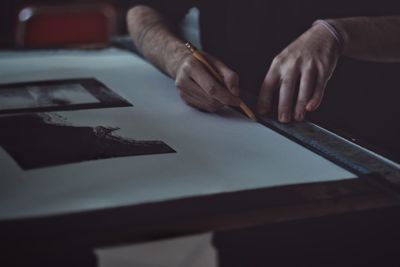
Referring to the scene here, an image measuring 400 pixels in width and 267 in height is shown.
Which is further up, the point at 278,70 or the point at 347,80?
the point at 278,70

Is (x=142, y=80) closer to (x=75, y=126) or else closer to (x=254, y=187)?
(x=75, y=126)

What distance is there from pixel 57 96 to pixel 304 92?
18.3 inches

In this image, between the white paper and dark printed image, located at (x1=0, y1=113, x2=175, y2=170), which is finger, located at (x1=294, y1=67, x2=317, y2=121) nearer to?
dark printed image, located at (x1=0, y1=113, x2=175, y2=170)

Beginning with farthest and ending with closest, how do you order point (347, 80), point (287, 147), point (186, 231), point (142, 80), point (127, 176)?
point (347, 80) < point (142, 80) < point (287, 147) < point (127, 176) < point (186, 231)

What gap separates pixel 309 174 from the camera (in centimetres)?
76

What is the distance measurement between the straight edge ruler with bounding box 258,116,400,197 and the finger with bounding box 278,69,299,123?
0.01 m

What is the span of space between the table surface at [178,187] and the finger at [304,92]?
0.07 m

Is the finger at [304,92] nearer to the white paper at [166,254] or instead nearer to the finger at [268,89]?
the finger at [268,89]

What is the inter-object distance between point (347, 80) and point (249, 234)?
86 cm

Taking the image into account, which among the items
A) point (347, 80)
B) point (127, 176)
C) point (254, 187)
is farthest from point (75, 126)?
point (347, 80)

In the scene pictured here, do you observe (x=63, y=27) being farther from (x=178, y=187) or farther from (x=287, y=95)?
(x=178, y=187)

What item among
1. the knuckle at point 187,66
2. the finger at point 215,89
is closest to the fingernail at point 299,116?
the finger at point 215,89

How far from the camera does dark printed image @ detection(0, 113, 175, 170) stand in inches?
31.2

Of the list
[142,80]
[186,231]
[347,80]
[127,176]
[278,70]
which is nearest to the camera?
[186,231]
